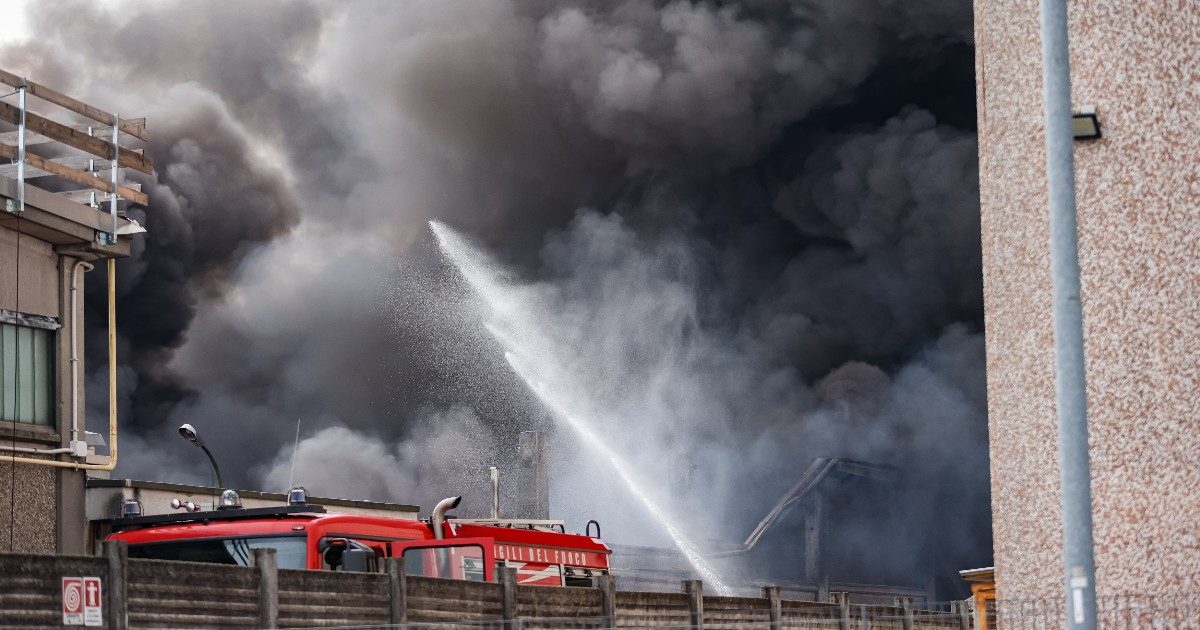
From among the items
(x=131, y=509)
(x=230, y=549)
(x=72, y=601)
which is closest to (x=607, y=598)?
(x=230, y=549)

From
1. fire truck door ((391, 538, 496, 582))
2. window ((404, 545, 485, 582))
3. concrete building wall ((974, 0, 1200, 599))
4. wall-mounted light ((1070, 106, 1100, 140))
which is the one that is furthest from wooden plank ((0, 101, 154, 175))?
wall-mounted light ((1070, 106, 1100, 140))

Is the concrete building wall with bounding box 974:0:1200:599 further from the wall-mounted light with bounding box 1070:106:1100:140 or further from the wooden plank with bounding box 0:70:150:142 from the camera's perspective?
the wooden plank with bounding box 0:70:150:142

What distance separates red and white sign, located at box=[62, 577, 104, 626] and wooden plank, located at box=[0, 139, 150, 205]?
28.2 feet

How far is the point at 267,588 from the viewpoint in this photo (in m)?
8.69

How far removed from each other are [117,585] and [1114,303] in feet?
19.6

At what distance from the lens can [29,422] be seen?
15445mm

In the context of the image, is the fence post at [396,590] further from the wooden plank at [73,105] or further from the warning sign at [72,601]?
the wooden plank at [73,105]

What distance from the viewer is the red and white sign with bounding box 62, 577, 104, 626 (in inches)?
289

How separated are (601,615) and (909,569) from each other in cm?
3322

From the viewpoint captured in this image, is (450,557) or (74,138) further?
(74,138)

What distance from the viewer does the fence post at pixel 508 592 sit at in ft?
34.9

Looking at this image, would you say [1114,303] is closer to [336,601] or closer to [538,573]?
[336,601]

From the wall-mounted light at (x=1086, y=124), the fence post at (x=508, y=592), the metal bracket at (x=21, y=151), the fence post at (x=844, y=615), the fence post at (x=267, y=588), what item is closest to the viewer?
the fence post at (x=267, y=588)

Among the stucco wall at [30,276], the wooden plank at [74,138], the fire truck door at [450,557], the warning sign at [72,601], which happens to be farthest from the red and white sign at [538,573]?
the wooden plank at [74,138]
